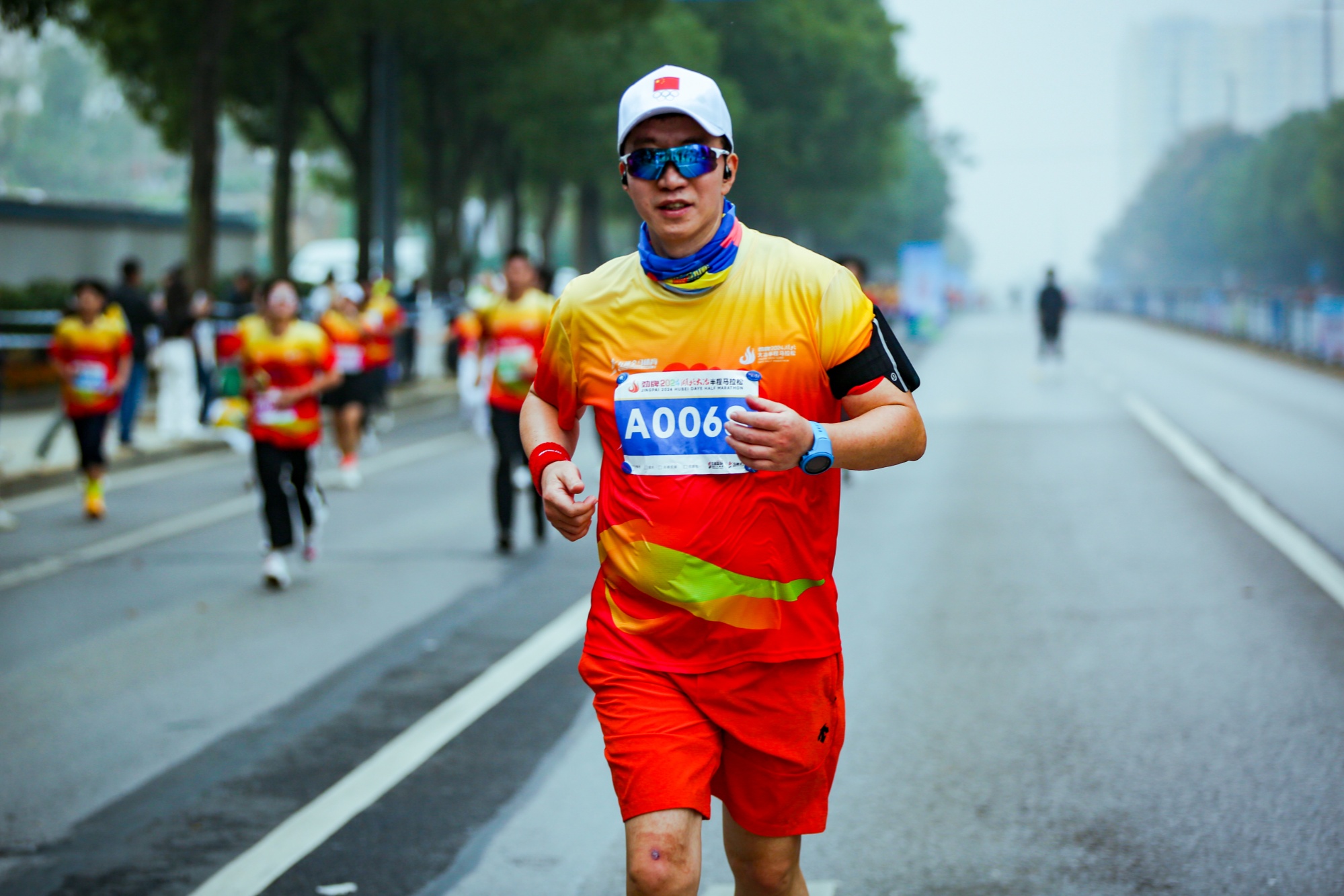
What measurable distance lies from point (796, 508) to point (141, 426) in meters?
18.9

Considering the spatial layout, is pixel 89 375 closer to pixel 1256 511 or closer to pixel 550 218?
pixel 1256 511

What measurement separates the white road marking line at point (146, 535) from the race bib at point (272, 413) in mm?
1742

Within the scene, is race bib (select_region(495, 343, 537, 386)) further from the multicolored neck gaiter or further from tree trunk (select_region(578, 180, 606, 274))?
tree trunk (select_region(578, 180, 606, 274))

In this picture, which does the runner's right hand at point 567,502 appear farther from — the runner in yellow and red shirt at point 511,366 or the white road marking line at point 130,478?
the white road marking line at point 130,478

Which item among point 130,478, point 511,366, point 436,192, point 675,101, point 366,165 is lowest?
point 130,478

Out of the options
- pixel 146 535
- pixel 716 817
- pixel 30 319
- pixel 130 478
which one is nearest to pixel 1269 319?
pixel 30 319

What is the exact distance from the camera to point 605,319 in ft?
11.4

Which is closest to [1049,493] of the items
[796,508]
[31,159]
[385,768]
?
[385,768]

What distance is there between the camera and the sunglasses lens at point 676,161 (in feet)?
10.9

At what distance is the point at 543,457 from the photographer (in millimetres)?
3516

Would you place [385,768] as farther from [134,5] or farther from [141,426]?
[134,5]

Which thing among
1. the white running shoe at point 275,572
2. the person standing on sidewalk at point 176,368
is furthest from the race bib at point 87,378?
the person standing on sidewalk at point 176,368

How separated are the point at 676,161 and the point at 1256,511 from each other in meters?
10.2

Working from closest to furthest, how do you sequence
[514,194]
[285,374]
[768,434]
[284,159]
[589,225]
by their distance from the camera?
[768,434] < [285,374] < [284,159] < [514,194] < [589,225]
